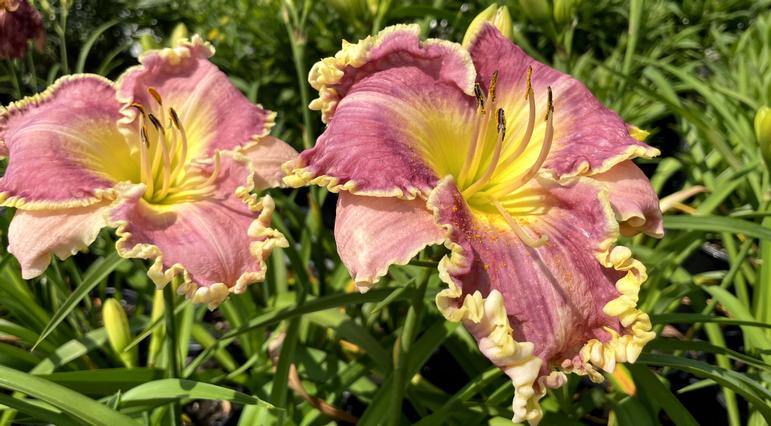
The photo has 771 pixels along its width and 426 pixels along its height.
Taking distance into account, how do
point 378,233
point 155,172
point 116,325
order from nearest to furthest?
1. point 378,233
2. point 155,172
3. point 116,325

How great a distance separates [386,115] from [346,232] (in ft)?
0.44

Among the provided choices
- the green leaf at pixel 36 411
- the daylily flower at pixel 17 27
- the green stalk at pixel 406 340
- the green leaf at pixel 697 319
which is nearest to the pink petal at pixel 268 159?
the green stalk at pixel 406 340

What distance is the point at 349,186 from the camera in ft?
1.78

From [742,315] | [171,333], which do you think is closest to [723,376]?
[742,315]

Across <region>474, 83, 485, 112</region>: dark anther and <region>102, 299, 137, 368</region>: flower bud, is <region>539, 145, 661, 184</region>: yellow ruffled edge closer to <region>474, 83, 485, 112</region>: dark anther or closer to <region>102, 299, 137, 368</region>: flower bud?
<region>474, 83, 485, 112</region>: dark anther

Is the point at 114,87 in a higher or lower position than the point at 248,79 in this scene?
higher

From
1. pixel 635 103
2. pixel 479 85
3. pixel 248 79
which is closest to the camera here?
pixel 479 85

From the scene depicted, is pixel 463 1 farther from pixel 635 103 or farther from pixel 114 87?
pixel 114 87

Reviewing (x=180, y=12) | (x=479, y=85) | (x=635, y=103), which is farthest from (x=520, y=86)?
(x=180, y=12)

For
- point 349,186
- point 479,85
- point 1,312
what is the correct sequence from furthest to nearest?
point 1,312 < point 479,85 < point 349,186

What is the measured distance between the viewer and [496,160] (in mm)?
599

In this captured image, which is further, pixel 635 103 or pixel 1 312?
pixel 635 103

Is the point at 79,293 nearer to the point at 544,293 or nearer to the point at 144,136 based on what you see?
the point at 144,136

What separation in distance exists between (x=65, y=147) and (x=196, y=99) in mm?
176
